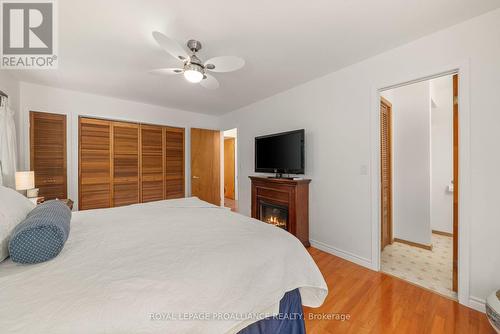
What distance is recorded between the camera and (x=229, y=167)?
24.1ft

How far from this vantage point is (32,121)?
2.87 meters

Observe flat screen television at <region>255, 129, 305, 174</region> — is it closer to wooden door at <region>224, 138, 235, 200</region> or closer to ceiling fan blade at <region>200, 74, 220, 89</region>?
ceiling fan blade at <region>200, 74, 220, 89</region>

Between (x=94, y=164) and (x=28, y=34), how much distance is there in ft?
6.72

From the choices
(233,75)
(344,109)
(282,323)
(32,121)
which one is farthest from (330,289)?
Answer: (32,121)

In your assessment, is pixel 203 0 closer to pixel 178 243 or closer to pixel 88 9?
pixel 88 9

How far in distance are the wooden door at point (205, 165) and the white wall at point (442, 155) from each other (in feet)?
14.1

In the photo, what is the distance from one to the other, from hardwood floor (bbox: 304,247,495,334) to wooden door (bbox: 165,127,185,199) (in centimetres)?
336

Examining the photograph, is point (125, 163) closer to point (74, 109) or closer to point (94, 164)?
point (94, 164)

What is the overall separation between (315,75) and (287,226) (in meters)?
2.20

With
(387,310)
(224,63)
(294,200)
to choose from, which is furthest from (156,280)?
(294,200)

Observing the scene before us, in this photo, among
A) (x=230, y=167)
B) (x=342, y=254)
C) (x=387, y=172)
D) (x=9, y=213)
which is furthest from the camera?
(x=230, y=167)

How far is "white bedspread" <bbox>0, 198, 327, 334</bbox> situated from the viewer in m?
0.67

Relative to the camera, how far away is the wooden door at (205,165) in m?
4.45

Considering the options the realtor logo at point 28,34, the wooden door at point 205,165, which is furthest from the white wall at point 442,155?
A: the realtor logo at point 28,34
